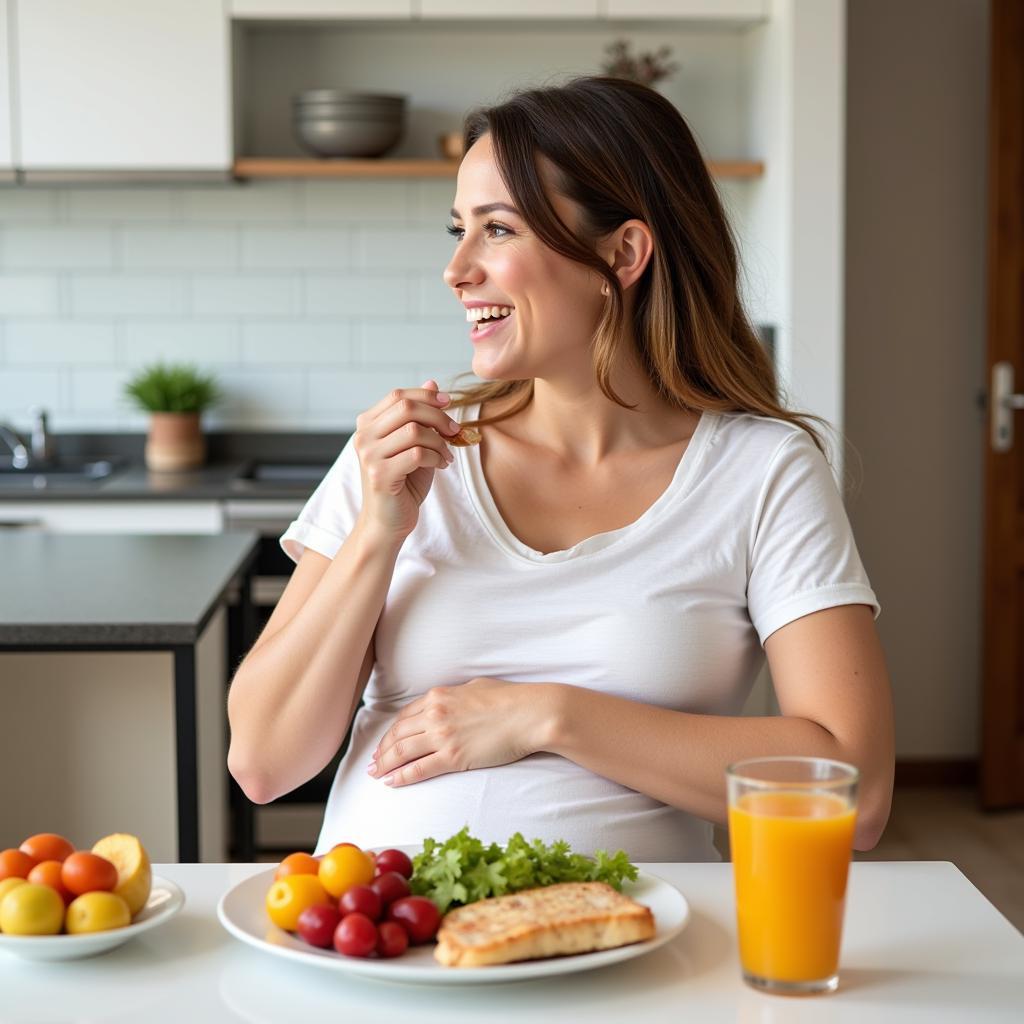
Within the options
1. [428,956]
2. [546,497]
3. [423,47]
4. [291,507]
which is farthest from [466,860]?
[423,47]

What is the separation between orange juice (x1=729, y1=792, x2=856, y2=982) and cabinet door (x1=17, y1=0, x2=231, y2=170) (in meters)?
3.15

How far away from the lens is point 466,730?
1.46 m

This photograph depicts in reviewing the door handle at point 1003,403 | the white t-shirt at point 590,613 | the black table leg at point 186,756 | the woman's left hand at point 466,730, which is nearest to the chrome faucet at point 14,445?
the black table leg at point 186,756

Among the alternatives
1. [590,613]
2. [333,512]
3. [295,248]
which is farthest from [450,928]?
[295,248]

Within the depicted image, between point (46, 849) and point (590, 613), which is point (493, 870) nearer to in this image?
point (46, 849)

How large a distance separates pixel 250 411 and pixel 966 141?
84.3 inches

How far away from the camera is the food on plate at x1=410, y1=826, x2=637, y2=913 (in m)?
1.07

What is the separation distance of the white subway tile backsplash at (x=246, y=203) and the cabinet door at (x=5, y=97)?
535 mm

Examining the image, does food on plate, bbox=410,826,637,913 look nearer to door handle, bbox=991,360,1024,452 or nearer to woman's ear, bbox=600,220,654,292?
woman's ear, bbox=600,220,654,292

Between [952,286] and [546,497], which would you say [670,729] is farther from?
[952,286]

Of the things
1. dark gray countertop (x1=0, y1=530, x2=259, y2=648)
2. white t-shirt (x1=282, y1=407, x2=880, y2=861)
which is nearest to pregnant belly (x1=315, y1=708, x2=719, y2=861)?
white t-shirt (x1=282, y1=407, x2=880, y2=861)

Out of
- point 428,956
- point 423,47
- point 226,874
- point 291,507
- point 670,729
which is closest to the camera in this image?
point 428,956

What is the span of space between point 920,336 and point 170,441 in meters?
2.09

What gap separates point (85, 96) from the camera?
3768 millimetres
